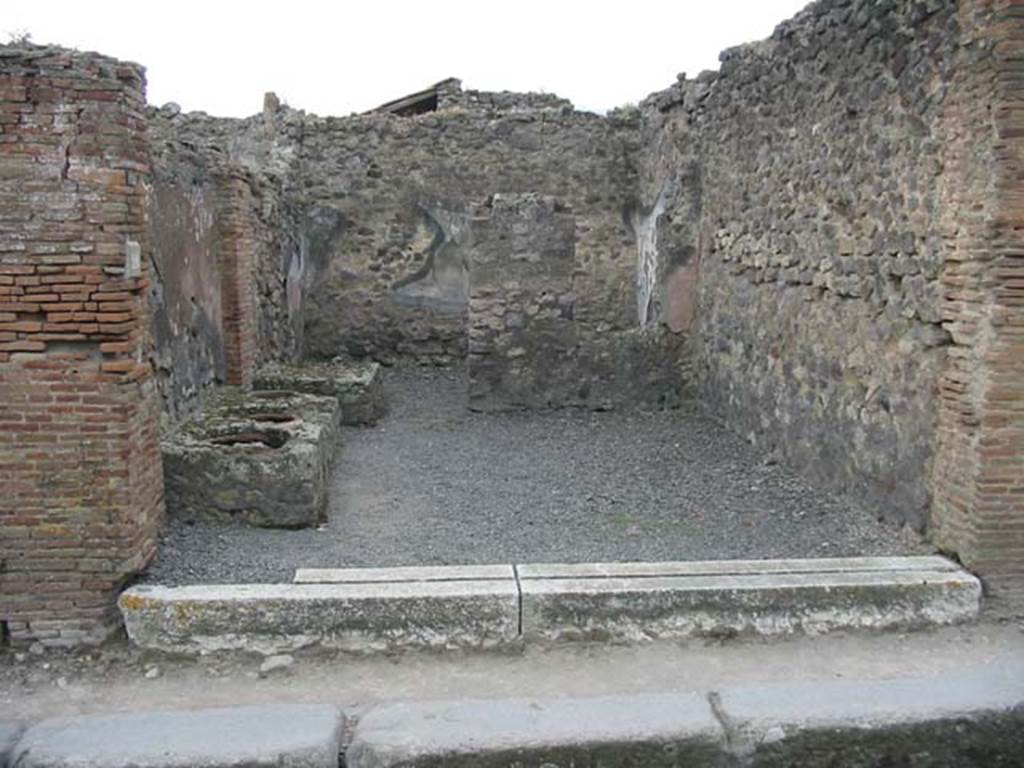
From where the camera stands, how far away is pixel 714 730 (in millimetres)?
3641

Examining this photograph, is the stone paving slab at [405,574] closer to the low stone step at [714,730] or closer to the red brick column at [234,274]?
the low stone step at [714,730]

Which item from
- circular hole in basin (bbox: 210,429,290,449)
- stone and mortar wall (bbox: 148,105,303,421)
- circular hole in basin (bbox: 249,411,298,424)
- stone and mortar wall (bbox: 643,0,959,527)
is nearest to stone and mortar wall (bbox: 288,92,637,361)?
stone and mortar wall (bbox: 148,105,303,421)

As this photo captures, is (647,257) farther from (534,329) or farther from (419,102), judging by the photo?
(419,102)

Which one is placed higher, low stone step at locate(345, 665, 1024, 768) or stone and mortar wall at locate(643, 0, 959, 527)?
stone and mortar wall at locate(643, 0, 959, 527)

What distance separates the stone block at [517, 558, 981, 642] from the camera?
4277 mm

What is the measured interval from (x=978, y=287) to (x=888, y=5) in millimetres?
1825

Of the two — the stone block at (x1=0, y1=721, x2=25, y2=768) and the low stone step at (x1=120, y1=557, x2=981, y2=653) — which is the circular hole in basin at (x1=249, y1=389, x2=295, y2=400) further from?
the stone block at (x1=0, y1=721, x2=25, y2=768)

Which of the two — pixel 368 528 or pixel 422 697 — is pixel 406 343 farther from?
pixel 422 697

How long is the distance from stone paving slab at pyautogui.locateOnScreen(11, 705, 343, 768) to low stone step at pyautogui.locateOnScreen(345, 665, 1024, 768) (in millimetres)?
166

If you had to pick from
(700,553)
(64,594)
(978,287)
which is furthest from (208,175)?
(978,287)

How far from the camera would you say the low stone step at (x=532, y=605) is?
4.13 metres

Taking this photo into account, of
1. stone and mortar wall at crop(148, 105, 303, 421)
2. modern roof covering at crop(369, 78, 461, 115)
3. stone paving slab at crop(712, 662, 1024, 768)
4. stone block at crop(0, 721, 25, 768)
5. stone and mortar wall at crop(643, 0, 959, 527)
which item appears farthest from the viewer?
modern roof covering at crop(369, 78, 461, 115)

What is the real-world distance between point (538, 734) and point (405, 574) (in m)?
1.19

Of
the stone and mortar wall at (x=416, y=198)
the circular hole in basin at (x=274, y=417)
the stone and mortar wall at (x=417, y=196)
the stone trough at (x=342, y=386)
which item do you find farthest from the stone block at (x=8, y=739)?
the stone and mortar wall at (x=417, y=196)
